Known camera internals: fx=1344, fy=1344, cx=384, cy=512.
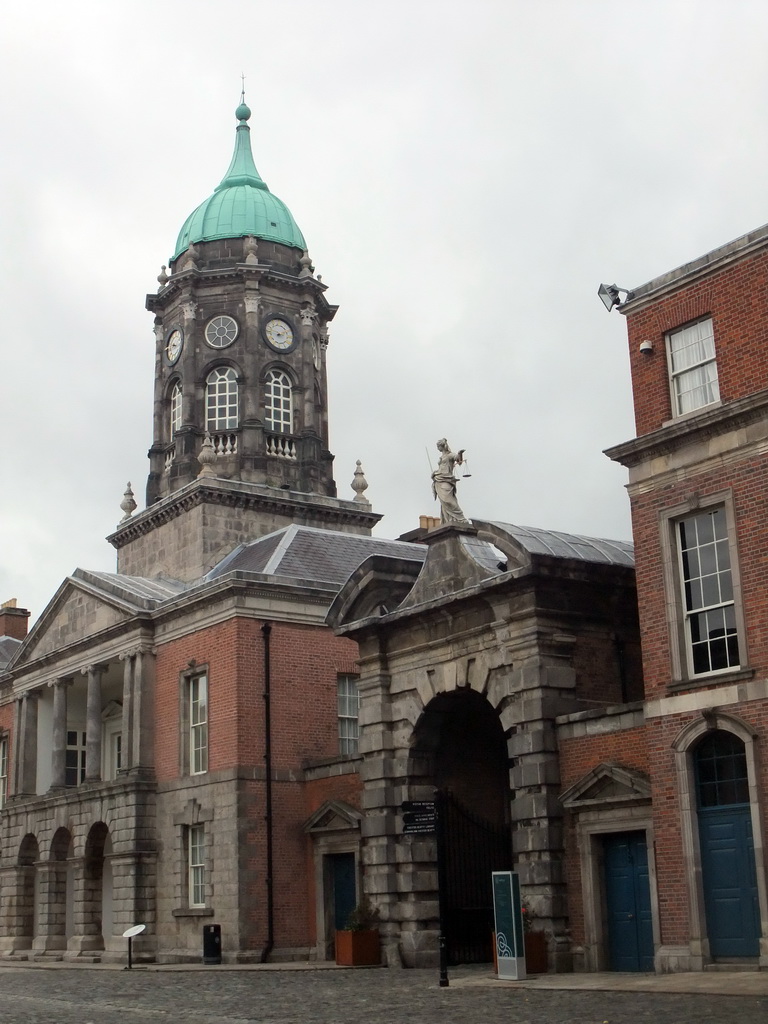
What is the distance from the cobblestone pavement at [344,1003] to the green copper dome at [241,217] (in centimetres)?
2656

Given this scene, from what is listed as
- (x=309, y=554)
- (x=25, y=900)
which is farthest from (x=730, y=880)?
(x=25, y=900)

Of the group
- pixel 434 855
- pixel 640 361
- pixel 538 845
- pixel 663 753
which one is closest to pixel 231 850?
pixel 434 855

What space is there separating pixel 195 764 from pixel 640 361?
16.5 metres

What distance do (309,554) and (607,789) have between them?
14.7m

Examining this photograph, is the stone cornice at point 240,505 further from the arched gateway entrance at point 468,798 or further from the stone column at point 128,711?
the arched gateway entrance at point 468,798

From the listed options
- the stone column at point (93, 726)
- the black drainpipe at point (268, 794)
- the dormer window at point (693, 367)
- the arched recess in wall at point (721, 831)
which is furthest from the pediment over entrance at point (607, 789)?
the stone column at point (93, 726)

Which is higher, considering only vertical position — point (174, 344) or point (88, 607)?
point (174, 344)

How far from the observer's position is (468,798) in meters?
27.1

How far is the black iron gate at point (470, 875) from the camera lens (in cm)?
2558

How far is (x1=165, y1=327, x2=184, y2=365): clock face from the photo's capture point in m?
43.9

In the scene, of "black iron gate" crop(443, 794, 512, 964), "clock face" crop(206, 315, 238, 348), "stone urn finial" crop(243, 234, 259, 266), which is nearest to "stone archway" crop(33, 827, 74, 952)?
"black iron gate" crop(443, 794, 512, 964)

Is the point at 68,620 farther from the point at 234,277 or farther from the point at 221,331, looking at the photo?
the point at 234,277

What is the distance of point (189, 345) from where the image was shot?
141 feet

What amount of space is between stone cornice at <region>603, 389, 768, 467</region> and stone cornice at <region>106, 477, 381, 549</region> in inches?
803
